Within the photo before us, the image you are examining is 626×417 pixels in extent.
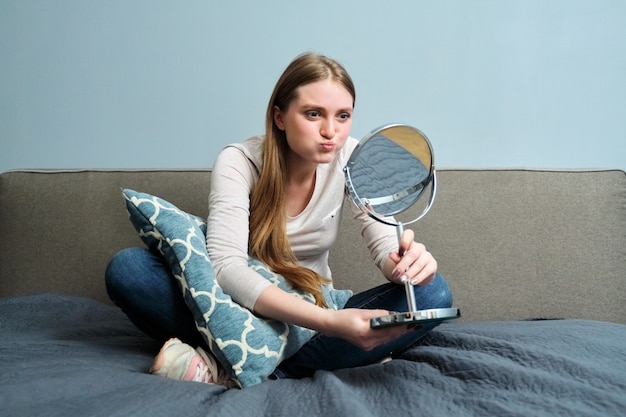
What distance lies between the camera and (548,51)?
1909 millimetres

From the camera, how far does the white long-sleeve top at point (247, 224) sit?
3.92ft

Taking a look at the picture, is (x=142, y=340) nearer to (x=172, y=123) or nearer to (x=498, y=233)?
(x=172, y=123)

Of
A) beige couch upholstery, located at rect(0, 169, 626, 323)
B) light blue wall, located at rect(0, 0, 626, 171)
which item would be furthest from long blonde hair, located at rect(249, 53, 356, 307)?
light blue wall, located at rect(0, 0, 626, 171)

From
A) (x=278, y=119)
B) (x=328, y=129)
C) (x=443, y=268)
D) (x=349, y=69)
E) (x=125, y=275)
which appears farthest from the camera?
(x=349, y=69)

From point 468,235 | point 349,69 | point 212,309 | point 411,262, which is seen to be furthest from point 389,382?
point 349,69

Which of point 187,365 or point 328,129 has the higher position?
point 328,129

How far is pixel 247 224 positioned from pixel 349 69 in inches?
33.1

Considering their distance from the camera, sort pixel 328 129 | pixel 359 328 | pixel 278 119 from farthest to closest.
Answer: pixel 278 119 → pixel 328 129 → pixel 359 328

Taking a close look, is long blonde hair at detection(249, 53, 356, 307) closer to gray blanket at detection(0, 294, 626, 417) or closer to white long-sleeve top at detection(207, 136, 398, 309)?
white long-sleeve top at detection(207, 136, 398, 309)

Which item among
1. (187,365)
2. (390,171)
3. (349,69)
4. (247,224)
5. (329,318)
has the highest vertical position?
(349,69)

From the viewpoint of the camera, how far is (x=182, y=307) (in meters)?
1.21

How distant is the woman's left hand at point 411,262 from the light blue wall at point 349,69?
87 cm

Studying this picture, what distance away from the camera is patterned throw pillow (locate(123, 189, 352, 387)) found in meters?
1.10

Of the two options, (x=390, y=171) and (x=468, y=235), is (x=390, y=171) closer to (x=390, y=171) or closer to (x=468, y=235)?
(x=390, y=171)
